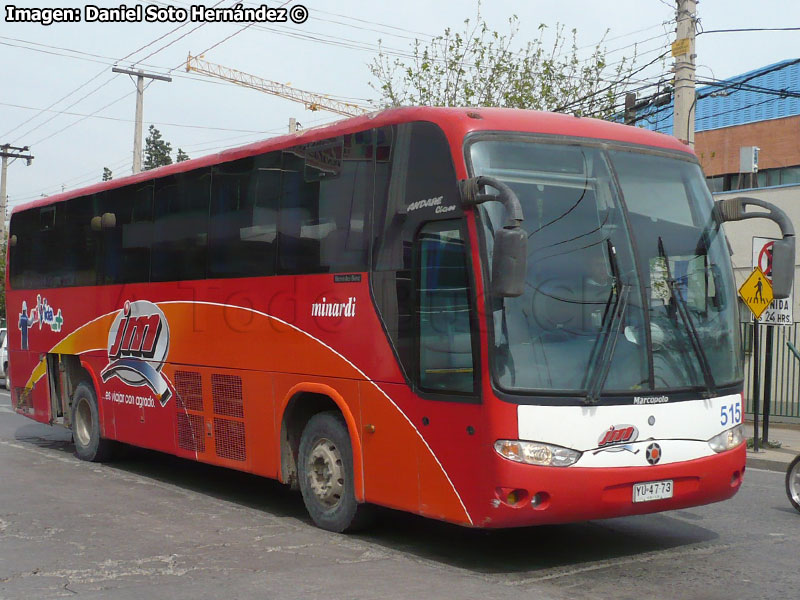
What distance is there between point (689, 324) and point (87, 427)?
890 cm

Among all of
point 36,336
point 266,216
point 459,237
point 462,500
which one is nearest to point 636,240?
point 459,237

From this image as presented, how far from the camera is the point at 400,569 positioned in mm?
7363

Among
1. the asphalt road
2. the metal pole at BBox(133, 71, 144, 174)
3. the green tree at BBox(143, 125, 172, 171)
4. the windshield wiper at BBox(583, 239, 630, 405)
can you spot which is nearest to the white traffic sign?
the asphalt road

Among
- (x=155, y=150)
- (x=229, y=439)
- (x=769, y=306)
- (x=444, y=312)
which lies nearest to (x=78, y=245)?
(x=229, y=439)

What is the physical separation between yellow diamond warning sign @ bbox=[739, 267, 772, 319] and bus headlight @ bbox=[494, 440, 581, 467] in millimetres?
8579

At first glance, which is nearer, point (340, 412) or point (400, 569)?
point (400, 569)

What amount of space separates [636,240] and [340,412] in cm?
290

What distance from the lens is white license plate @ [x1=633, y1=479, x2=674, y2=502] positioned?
732 cm

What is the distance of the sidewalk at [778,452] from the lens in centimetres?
1412

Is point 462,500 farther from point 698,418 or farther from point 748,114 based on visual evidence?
point 748,114

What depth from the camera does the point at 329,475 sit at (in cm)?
881

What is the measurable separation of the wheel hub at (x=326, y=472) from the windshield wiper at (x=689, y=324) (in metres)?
3.01

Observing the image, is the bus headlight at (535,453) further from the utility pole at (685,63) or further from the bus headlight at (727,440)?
the utility pole at (685,63)

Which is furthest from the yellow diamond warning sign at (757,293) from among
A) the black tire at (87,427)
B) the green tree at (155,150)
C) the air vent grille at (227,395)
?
the green tree at (155,150)
